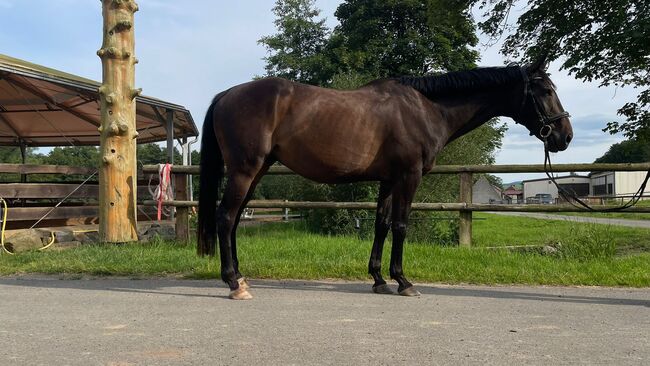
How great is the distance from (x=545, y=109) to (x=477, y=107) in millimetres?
653

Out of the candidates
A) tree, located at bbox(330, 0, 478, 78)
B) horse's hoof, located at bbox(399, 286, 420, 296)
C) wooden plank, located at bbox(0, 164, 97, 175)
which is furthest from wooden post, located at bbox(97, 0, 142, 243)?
tree, located at bbox(330, 0, 478, 78)

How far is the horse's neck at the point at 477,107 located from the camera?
16.7 ft

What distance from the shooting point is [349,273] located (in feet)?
18.1

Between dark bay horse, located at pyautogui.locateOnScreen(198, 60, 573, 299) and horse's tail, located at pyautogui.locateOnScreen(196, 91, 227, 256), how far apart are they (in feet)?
0.03

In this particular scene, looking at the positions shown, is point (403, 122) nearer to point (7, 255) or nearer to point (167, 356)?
point (167, 356)

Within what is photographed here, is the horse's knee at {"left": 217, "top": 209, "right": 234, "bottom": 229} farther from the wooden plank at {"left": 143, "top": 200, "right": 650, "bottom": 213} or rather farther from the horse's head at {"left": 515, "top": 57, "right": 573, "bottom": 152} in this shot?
the horse's head at {"left": 515, "top": 57, "right": 573, "bottom": 152}

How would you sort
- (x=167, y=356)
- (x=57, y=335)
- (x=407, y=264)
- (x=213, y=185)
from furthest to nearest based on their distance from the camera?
(x=407, y=264) → (x=213, y=185) → (x=57, y=335) → (x=167, y=356)

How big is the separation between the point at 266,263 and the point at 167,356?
3.14 meters

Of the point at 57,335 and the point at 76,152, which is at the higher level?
A: the point at 76,152

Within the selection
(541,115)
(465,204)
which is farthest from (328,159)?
(465,204)

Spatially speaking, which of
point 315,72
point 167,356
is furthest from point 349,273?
point 315,72

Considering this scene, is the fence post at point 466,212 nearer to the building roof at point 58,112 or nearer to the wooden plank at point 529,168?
the wooden plank at point 529,168

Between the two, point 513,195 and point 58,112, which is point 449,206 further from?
point 513,195

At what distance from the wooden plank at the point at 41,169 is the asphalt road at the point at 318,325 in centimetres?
465
